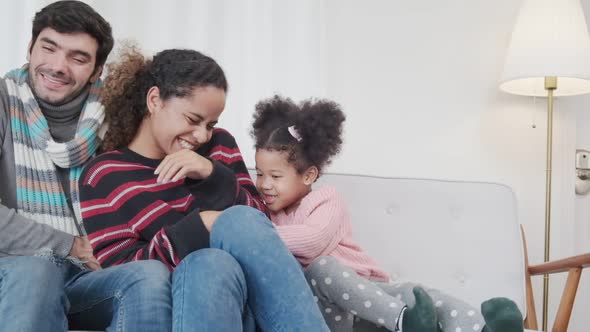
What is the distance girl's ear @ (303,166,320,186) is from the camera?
68.3 inches

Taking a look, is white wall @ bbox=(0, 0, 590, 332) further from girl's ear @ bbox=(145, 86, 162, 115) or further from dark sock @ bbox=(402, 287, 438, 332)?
dark sock @ bbox=(402, 287, 438, 332)

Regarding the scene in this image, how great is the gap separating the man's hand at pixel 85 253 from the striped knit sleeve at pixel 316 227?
0.42 meters

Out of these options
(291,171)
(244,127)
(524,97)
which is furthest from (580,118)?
(291,171)

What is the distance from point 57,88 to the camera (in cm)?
150

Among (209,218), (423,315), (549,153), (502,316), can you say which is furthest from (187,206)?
(549,153)

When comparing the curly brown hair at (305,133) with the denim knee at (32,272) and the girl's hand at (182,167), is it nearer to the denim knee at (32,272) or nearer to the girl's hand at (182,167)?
the girl's hand at (182,167)

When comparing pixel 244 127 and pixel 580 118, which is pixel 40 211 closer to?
pixel 244 127

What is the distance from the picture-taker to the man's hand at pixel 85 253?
1424 mm

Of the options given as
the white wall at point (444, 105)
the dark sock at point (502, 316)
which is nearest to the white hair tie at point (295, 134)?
the dark sock at point (502, 316)

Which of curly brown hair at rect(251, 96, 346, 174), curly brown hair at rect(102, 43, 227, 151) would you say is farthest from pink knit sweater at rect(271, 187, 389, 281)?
curly brown hair at rect(102, 43, 227, 151)

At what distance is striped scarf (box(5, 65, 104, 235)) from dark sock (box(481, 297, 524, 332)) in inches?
35.7

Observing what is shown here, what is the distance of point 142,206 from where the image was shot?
1.35 metres

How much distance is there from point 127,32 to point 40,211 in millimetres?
1033

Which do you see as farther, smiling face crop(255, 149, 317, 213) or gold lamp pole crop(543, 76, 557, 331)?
gold lamp pole crop(543, 76, 557, 331)
